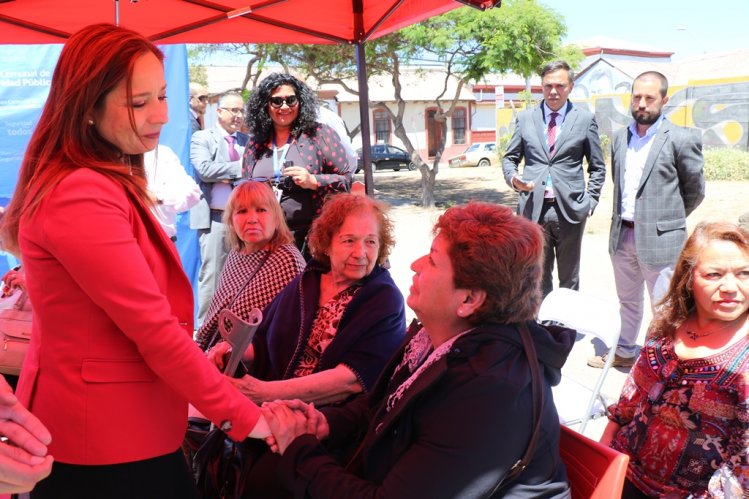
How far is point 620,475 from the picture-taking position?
5.41 feet

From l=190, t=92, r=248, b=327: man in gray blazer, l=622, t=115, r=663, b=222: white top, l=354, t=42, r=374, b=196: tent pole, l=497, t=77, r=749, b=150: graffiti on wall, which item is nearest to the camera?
l=354, t=42, r=374, b=196: tent pole

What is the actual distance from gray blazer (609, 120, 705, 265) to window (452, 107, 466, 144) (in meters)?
38.1

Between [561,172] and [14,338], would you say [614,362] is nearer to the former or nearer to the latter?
[561,172]

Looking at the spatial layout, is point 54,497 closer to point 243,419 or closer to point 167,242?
point 243,419

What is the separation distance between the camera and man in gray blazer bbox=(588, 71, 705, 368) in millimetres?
4531

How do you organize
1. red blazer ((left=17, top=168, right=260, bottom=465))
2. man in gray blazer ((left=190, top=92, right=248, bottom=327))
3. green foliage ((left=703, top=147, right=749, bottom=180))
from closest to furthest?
red blazer ((left=17, top=168, right=260, bottom=465)) → man in gray blazer ((left=190, top=92, right=248, bottom=327)) → green foliage ((left=703, top=147, right=749, bottom=180))

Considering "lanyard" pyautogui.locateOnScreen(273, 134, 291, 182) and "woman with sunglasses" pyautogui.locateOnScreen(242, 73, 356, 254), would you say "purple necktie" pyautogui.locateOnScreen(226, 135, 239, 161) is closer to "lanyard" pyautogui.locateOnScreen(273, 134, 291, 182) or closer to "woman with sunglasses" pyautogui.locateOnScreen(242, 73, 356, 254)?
"woman with sunglasses" pyautogui.locateOnScreen(242, 73, 356, 254)

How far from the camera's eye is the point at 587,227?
503 inches

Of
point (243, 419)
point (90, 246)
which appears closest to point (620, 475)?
point (243, 419)

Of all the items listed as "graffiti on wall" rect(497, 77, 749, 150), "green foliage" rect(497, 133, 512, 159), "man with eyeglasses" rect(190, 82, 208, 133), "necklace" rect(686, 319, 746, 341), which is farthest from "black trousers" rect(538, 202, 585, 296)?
"green foliage" rect(497, 133, 512, 159)

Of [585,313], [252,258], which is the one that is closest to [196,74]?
[252,258]

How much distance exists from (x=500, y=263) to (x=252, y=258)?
1.79m

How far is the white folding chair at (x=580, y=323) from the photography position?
10.3 feet

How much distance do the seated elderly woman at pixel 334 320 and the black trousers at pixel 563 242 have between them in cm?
276
